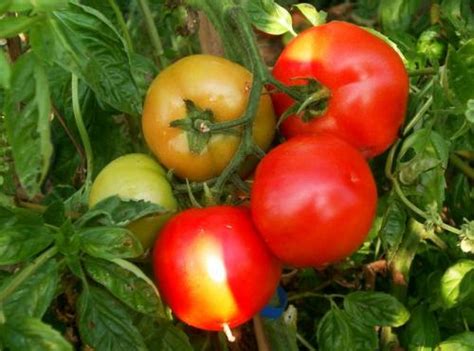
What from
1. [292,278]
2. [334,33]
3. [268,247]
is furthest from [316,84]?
[292,278]

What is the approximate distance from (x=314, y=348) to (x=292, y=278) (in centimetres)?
15

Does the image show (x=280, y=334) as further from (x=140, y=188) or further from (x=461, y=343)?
(x=140, y=188)

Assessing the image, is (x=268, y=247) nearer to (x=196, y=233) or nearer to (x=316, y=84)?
(x=196, y=233)

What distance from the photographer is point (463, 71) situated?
0.90 meters

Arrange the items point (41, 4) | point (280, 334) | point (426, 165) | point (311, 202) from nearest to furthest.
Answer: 1. point (41, 4)
2. point (311, 202)
3. point (426, 165)
4. point (280, 334)

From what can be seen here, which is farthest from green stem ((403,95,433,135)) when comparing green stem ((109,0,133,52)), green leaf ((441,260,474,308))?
green stem ((109,0,133,52))

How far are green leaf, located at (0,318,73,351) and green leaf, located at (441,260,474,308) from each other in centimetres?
55

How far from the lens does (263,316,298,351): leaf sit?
115 centimetres

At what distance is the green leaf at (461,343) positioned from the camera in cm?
106

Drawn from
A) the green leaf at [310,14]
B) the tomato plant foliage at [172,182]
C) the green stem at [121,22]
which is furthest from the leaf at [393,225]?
the green stem at [121,22]

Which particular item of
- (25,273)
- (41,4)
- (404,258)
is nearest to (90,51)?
(41,4)

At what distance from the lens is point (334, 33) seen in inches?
35.8

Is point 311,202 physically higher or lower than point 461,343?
higher

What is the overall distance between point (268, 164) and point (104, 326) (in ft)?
0.71
